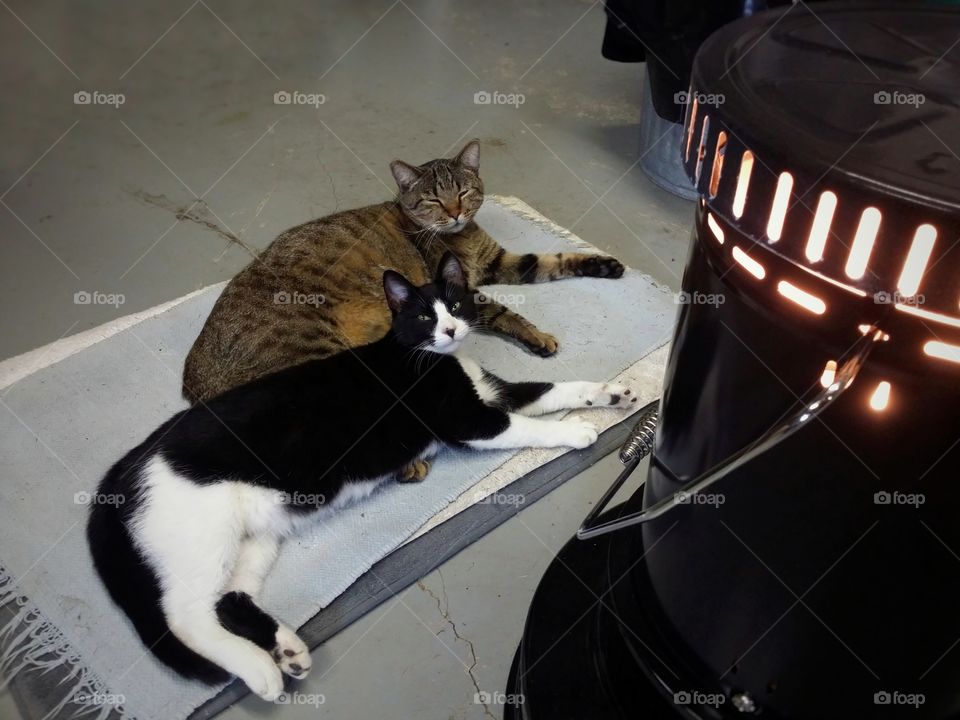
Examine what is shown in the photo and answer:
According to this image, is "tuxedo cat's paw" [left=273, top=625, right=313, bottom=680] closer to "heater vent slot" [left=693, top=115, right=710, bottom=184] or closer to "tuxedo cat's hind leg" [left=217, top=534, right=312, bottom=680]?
"tuxedo cat's hind leg" [left=217, top=534, right=312, bottom=680]

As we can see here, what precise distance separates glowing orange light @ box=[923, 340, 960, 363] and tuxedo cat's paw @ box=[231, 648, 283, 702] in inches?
38.2

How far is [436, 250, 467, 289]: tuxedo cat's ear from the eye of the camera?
1545mm

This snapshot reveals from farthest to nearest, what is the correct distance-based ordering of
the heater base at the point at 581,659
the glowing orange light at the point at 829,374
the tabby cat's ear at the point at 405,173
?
the tabby cat's ear at the point at 405,173
the heater base at the point at 581,659
the glowing orange light at the point at 829,374

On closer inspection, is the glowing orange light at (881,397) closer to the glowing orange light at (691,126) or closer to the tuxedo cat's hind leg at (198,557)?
the glowing orange light at (691,126)

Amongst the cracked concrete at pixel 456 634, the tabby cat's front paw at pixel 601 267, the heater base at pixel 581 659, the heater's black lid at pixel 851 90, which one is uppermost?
the heater's black lid at pixel 851 90

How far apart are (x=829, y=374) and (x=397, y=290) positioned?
3.30ft

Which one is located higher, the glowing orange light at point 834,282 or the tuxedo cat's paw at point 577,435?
the glowing orange light at point 834,282

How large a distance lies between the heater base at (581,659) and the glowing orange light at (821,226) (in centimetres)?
54

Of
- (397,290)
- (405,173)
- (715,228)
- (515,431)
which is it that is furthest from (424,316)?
(715,228)

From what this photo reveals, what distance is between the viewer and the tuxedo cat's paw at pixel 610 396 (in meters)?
1.59

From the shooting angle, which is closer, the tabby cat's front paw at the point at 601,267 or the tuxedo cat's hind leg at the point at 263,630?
the tuxedo cat's hind leg at the point at 263,630

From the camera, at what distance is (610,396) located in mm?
1588

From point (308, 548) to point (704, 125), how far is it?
40.5 inches

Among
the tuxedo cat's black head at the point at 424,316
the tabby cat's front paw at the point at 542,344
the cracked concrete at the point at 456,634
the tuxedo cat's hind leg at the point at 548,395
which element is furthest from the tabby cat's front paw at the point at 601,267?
the cracked concrete at the point at 456,634
